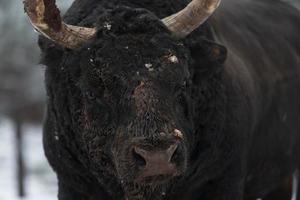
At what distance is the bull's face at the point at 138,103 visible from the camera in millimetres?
3885

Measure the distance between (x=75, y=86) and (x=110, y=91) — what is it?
0.39 meters

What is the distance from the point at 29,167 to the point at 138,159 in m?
12.5

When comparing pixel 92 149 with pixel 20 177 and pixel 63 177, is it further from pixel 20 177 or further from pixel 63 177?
pixel 20 177

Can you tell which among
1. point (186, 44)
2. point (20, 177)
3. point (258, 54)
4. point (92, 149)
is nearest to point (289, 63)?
point (258, 54)

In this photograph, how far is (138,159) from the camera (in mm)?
3891

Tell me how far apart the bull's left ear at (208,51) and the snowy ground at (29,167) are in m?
7.87

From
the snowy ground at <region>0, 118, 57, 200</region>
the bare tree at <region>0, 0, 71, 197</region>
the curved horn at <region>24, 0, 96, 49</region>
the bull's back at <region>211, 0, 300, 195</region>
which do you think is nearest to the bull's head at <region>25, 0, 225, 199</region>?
the curved horn at <region>24, 0, 96, 49</region>

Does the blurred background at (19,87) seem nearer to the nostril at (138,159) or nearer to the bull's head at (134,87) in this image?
the bull's head at (134,87)

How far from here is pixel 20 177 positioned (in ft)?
46.4

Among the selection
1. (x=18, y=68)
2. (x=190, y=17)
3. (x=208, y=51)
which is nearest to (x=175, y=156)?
(x=190, y=17)

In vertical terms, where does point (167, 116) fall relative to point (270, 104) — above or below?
above

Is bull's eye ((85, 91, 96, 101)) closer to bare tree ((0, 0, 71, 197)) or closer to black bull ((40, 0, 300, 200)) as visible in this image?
black bull ((40, 0, 300, 200))

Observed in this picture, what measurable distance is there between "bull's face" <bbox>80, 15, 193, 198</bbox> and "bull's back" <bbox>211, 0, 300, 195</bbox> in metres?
1.19

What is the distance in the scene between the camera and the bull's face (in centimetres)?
388
